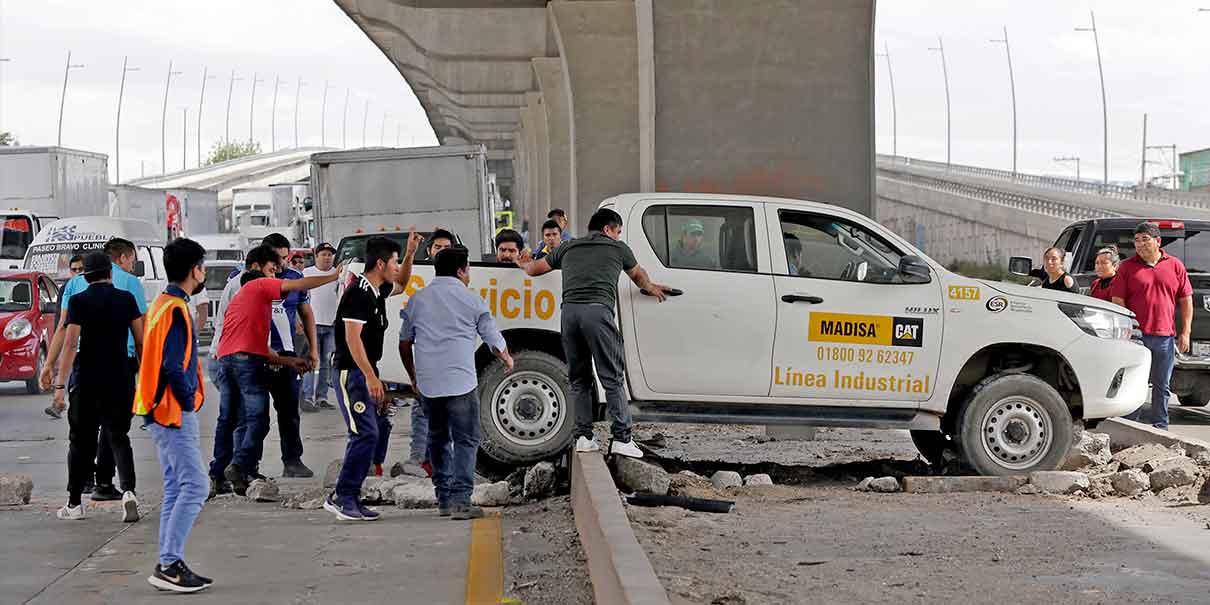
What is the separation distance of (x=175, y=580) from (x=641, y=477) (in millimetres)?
3537

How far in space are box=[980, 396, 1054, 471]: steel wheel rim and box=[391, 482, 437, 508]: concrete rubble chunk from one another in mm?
3865

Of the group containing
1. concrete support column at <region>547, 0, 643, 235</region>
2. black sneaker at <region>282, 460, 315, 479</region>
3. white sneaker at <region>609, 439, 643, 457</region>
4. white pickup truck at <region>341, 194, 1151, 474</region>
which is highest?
concrete support column at <region>547, 0, 643, 235</region>

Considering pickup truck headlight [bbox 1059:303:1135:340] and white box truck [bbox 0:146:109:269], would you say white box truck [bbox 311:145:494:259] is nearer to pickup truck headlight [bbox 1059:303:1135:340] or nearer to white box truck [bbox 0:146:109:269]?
white box truck [bbox 0:146:109:269]

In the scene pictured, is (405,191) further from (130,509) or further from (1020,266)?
(130,509)

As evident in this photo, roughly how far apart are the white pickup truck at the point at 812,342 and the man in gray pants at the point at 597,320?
1.31 feet

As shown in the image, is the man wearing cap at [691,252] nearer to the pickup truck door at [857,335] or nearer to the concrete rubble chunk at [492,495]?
the pickup truck door at [857,335]

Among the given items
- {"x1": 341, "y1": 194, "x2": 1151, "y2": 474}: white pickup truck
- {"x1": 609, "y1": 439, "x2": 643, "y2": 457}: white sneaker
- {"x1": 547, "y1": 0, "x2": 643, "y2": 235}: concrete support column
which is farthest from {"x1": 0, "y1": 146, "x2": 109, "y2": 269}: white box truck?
{"x1": 609, "y1": 439, "x2": 643, "y2": 457}: white sneaker

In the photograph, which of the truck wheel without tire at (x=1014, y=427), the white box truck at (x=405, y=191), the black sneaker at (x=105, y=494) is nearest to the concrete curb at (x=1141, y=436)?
the truck wheel without tire at (x=1014, y=427)

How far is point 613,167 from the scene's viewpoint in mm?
30766

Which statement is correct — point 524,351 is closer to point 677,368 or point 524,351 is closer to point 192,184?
point 677,368

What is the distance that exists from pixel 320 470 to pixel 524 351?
2431mm

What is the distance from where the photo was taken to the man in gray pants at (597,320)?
424 inches

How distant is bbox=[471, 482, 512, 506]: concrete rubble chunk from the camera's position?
35.1 ft

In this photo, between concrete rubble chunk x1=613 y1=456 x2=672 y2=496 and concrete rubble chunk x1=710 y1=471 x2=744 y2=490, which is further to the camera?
concrete rubble chunk x1=710 y1=471 x2=744 y2=490
